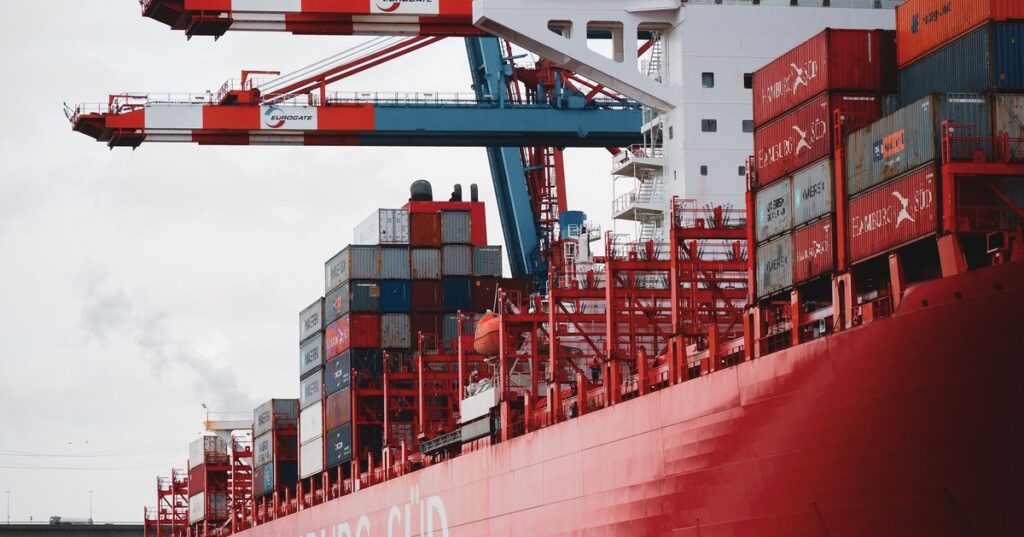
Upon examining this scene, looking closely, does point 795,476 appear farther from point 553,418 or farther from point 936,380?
point 553,418

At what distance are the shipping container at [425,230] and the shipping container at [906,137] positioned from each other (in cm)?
2896

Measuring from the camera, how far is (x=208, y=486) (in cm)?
7919

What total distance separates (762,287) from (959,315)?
18.6ft

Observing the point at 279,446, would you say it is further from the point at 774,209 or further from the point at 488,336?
the point at 774,209

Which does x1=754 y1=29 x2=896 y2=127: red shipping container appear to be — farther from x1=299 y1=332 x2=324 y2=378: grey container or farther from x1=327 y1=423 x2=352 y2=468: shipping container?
x1=299 y1=332 x2=324 y2=378: grey container

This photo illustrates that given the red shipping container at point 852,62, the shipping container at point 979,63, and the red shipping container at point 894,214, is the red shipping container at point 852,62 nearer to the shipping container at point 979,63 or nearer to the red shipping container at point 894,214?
the shipping container at point 979,63

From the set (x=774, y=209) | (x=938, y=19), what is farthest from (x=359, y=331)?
(x=938, y=19)

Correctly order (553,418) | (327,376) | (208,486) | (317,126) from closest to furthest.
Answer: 1. (553,418)
2. (317,126)
3. (327,376)
4. (208,486)

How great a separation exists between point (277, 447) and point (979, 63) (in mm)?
42608

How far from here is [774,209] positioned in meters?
29.2

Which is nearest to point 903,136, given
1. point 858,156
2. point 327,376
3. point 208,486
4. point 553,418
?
point 858,156

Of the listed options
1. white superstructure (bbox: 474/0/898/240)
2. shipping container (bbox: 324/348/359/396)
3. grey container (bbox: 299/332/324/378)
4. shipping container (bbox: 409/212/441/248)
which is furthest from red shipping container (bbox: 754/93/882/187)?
grey container (bbox: 299/332/324/378)

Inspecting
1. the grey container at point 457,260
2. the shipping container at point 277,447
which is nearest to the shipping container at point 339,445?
the grey container at point 457,260

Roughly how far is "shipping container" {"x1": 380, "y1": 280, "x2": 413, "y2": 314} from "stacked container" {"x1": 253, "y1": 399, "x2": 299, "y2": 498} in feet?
34.4
